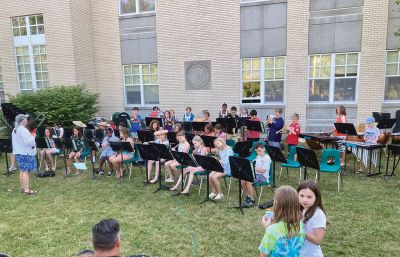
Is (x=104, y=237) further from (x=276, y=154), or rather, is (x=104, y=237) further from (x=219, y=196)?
(x=276, y=154)

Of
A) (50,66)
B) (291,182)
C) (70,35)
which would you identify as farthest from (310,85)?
(50,66)

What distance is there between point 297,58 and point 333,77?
1.85 m

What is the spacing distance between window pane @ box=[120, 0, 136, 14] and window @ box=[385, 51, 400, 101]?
1254 cm

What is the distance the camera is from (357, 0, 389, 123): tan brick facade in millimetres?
13250

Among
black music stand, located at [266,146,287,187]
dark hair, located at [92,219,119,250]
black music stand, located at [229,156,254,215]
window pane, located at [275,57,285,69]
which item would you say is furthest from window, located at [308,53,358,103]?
dark hair, located at [92,219,119,250]

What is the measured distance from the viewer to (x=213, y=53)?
15656 mm

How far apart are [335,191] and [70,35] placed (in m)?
14.5

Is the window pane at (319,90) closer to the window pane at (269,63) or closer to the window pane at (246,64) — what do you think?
the window pane at (269,63)

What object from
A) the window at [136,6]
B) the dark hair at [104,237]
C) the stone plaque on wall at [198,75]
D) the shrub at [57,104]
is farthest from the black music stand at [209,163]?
the window at [136,6]

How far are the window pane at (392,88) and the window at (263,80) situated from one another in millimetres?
4414

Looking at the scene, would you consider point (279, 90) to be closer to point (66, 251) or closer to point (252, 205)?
point (252, 205)

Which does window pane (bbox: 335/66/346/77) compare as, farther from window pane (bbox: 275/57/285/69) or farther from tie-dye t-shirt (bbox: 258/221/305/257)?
tie-dye t-shirt (bbox: 258/221/305/257)

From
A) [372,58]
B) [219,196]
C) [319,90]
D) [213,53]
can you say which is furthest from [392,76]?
[219,196]

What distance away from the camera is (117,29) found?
1717 centimetres
